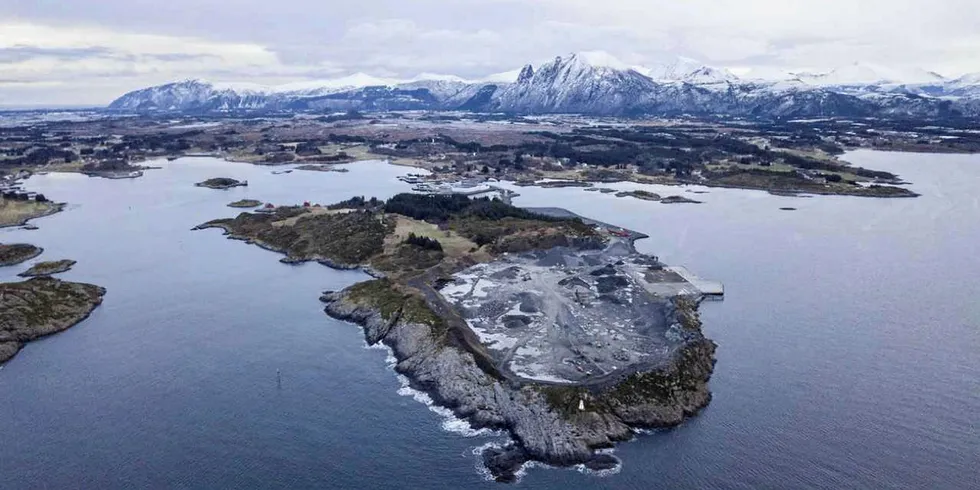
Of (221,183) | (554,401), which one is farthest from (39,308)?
(221,183)

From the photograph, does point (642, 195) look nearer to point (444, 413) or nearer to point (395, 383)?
point (395, 383)

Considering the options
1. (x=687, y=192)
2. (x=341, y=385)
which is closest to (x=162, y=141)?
(x=687, y=192)

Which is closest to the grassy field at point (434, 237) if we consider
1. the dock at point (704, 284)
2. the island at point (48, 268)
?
the dock at point (704, 284)

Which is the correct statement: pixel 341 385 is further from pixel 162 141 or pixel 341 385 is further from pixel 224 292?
pixel 162 141

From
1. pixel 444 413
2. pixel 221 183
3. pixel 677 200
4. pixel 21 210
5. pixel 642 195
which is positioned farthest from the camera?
pixel 221 183

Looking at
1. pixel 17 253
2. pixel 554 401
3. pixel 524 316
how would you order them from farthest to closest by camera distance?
pixel 17 253 < pixel 524 316 < pixel 554 401

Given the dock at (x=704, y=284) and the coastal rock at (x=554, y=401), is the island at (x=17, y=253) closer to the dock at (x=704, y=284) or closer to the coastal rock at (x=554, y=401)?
the coastal rock at (x=554, y=401)

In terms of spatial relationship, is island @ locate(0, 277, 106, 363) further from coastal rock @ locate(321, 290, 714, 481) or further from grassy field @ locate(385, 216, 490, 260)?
coastal rock @ locate(321, 290, 714, 481)
